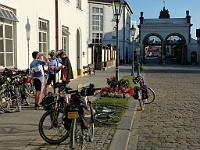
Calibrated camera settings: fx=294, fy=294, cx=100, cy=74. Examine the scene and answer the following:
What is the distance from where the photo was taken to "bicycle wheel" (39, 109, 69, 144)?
17.5 feet

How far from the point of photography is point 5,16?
9.66 metres

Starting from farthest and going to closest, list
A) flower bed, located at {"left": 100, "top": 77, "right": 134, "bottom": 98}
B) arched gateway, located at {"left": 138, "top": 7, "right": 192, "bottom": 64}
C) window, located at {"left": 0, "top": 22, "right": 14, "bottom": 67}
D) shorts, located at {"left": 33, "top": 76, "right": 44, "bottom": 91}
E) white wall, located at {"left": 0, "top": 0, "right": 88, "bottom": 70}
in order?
arched gateway, located at {"left": 138, "top": 7, "right": 192, "bottom": 64}
white wall, located at {"left": 0, "top": 0, "right": 88, "bottom": 70}
flower bed, located at {"left": 100, "top": 77, "right": 134, "bottom": 98}
window, located at {"left": 0, "top": 22, "right": 14, "bottom": 67}
shorts, located at {"left": 33, "top": 76, "right": 44, "bottom": 91}

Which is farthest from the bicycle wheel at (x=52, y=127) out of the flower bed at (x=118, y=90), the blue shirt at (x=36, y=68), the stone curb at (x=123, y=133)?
the flower bed at (x=118, y=90)

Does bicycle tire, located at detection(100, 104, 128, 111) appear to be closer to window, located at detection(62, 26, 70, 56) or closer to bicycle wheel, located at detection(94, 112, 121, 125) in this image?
bicycle wheel, located at detection(94, 112, 121, 125)

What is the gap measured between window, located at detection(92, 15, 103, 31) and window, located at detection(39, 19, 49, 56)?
37.6m

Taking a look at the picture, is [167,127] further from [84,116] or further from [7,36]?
[7,36]

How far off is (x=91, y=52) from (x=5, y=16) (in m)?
18.3

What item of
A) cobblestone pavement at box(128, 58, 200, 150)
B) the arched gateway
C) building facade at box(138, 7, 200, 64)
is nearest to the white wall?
cobblestone pavement at box(128, 58, 200, 150)

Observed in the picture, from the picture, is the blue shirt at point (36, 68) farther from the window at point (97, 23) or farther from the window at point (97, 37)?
the window at point (97, 37)

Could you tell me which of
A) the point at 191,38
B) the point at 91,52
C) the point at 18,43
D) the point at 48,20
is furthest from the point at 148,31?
the point at 18,43

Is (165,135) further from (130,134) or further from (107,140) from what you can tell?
(107,140)

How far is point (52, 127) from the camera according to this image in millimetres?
5500

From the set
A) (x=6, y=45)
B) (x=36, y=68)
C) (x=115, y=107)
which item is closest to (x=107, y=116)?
(x=115, y=107)

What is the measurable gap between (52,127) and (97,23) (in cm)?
4698
